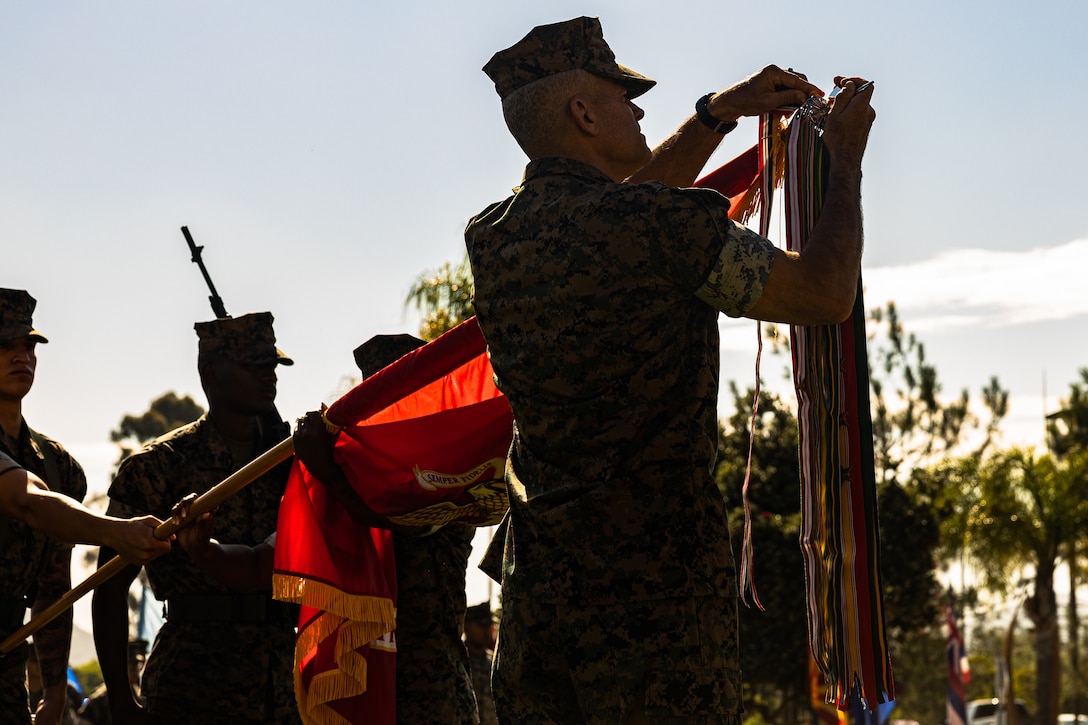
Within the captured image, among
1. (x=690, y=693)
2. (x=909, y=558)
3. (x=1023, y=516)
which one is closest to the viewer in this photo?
(x=690, y=693)

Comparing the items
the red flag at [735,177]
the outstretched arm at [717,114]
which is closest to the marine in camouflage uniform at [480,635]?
the red flag at [735,177]

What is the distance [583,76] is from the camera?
3.43 metres

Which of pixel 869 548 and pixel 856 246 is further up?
pixel 856 246

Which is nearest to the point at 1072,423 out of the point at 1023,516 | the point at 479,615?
the point at 1023,516

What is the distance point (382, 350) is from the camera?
634 cm

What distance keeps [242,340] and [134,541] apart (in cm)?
124

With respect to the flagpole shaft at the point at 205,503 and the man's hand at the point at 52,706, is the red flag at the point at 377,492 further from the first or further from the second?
the man's hand at the point at 52,706

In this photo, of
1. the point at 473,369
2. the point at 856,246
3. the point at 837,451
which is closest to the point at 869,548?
the point at 837,451

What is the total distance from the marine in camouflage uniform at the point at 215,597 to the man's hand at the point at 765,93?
272cm

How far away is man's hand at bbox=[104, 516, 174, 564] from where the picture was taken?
16.4 ft

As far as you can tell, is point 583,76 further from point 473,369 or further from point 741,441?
point 741,441

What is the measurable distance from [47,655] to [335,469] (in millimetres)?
1971

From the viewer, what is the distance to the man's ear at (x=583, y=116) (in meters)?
3.41

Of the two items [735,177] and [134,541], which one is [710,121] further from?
[134,541]
